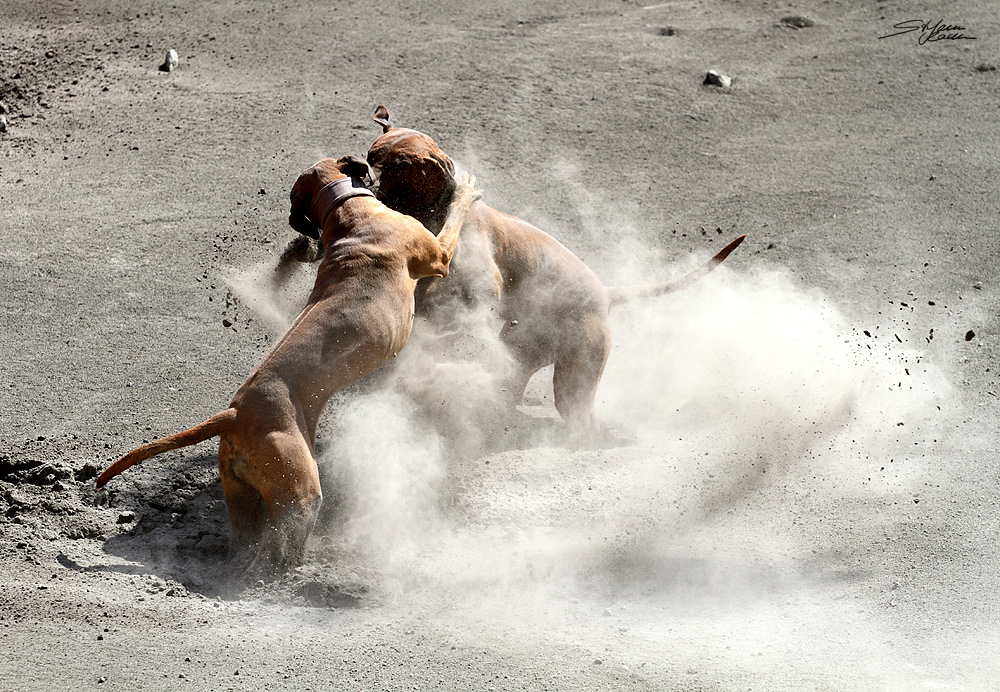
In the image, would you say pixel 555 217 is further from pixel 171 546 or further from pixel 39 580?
pixel 39 580

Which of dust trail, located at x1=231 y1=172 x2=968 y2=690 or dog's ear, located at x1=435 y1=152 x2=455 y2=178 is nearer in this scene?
dust trail, located at x1=231 y1=172 x2=968 y2=690

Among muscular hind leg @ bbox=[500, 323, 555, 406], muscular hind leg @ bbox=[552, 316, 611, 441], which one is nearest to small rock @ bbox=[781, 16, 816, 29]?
muscular hind leg @ bbox=[552, 316, 611, 441]

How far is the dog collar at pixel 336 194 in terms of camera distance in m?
5.09

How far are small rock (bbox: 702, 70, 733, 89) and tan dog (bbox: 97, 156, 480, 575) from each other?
5.53 m

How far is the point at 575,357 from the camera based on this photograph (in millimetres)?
6270

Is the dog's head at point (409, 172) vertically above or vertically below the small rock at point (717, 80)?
above

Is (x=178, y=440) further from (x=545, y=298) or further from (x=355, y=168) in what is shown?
(x=545, y=298)

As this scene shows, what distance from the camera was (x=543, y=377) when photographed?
7203mm

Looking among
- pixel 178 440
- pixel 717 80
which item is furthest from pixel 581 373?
pixel 717 80

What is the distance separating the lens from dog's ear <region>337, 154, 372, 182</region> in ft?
17.0

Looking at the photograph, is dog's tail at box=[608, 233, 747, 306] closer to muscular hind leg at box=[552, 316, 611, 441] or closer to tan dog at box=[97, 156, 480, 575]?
muscular hind leg at box=[552, 316, 611, 441]
